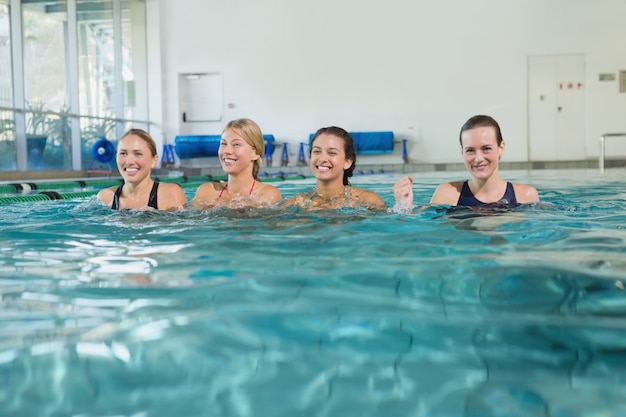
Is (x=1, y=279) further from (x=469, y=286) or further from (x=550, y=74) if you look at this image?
(x=550, y=74)

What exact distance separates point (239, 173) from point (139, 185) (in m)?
0.65

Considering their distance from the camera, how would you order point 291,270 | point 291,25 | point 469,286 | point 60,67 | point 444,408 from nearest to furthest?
point 444,408 < point 469,286 < point 291,270 < point 60,67 < point 291,25

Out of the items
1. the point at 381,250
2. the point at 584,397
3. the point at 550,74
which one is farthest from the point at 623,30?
the point at 584,397

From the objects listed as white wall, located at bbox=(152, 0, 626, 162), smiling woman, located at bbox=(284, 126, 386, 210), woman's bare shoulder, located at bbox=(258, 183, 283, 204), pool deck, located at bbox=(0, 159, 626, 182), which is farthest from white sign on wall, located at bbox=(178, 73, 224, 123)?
smiling woman, located at bbox=(284, 126, 386, 210)

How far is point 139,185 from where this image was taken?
12.8ft

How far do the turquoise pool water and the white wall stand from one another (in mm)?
12272

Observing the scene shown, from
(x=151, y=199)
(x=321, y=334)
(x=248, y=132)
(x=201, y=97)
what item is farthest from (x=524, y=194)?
(x=201, y=97)

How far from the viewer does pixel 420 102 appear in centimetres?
1393

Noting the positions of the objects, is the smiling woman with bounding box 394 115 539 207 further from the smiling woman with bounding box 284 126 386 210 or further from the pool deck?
the pool deck

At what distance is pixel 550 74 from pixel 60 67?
977 centimetres

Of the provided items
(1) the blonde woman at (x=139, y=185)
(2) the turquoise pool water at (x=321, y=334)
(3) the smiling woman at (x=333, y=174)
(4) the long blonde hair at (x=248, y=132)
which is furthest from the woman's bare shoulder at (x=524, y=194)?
(1) the blonde woman at (x=139, y=185)

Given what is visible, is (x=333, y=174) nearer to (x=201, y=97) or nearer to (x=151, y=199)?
(x=151, y=199)

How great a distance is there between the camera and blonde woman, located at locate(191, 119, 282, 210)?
3674 mm

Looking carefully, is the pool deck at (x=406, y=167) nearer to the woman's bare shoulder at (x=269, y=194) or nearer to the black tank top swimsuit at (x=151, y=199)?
the black tank top swimsuit at (x=151, y=199)
